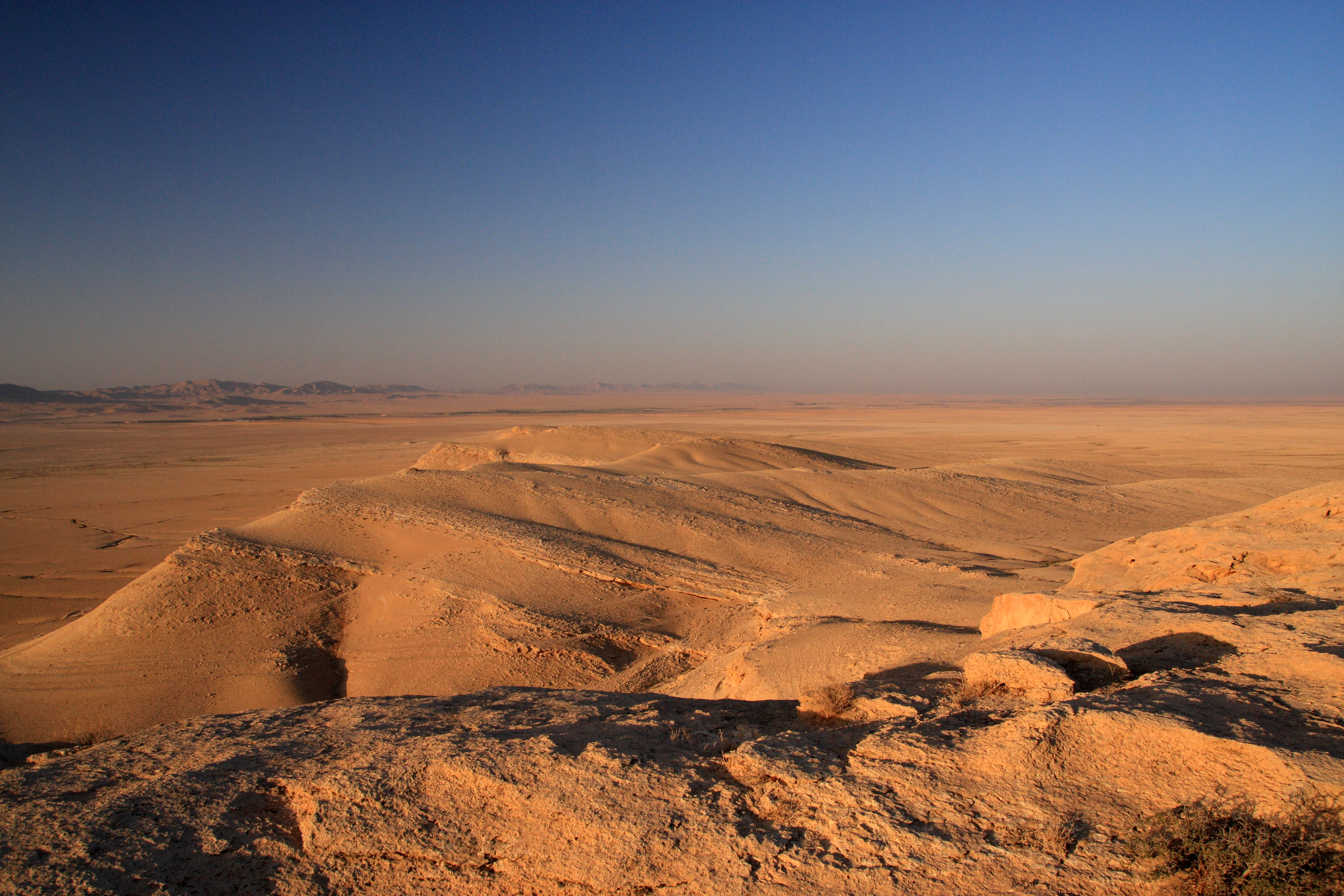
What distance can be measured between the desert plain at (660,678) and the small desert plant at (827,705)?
2 centimetres

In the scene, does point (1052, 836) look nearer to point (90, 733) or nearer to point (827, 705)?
point (827, 705)

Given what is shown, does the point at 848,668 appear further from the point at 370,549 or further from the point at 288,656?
the point at 370,549

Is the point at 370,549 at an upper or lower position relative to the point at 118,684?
upper

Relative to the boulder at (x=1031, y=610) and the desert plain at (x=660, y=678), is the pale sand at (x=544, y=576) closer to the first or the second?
the desert plain at (x=660, y=678)

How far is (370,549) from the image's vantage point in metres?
8.80

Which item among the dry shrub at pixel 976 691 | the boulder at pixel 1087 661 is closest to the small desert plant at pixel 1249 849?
the dry shrub at pixel 976 691

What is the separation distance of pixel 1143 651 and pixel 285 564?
8.57 metres

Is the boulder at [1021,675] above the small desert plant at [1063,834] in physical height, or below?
above

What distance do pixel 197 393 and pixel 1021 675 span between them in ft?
399

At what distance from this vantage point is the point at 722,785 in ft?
8.66

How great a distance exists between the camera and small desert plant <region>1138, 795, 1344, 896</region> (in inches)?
72.8

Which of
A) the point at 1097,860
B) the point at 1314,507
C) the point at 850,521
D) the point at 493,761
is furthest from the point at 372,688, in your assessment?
the point at 1314,507

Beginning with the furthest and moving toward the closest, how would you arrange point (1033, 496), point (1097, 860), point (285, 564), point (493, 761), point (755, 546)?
point (1033, 496) < point (755, 546) < point (285, 564) < point (493, 761) < point (1097, 860)

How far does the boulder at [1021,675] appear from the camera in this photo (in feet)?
10.4
